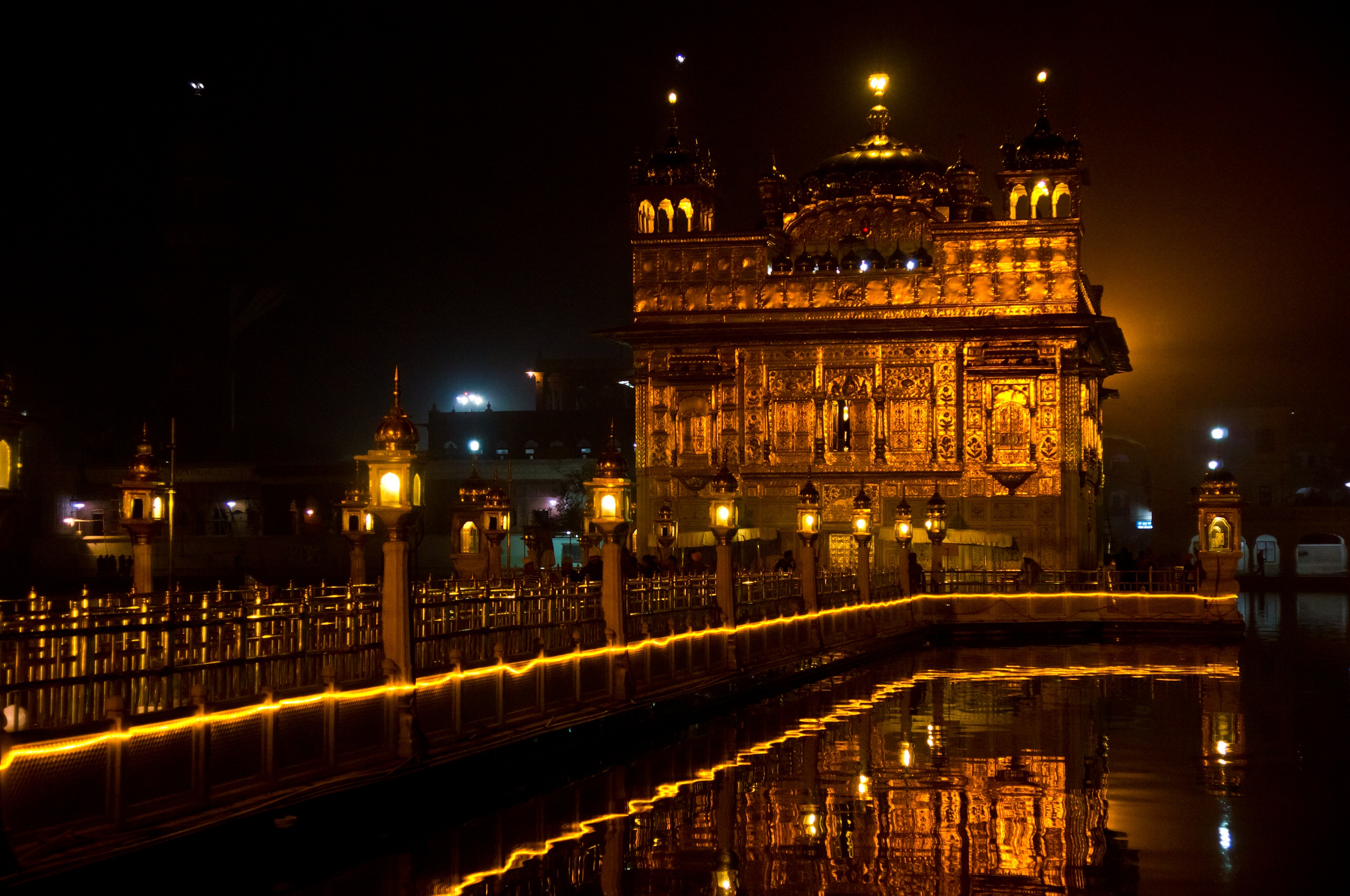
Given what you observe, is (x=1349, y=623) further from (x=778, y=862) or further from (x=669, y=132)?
(x=778, y=862)

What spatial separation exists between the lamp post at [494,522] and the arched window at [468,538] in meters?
0.53

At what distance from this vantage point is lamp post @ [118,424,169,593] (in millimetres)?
18516

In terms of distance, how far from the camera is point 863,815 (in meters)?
11.5

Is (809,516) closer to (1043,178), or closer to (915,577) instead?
(915,577)

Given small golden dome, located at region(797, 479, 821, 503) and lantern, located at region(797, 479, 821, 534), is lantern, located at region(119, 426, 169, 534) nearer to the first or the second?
lantern, located at region(797, 479, 821, 534)

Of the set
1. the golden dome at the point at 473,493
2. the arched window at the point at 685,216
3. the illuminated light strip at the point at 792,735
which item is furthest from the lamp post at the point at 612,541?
the arched window at the point at 685,216

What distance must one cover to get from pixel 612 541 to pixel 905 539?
62.3 ft

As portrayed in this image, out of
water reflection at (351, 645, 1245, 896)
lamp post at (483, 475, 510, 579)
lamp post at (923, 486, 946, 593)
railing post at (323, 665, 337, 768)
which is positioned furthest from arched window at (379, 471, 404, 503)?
lamp post at (923, 486, 946, 593)

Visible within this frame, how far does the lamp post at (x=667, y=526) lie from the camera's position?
131 feet

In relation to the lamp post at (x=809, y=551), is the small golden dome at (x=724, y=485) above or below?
above

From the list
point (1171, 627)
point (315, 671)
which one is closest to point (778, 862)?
point (315, 671)

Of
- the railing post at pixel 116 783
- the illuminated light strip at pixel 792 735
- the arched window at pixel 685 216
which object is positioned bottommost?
the illuminated light strip at pixel 792 735

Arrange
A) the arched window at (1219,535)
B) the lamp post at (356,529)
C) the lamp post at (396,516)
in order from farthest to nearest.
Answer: the arched window at (1219,535) → the lamp post at (356,529) → the lamp post at (396,516)

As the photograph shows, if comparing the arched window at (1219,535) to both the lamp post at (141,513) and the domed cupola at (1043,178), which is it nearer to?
the domed cupola at (1043,178)
